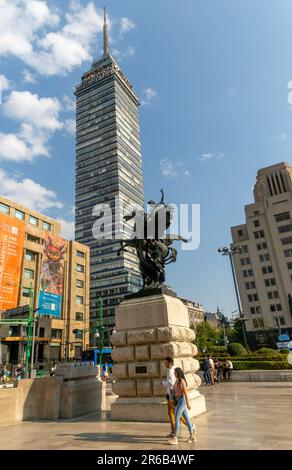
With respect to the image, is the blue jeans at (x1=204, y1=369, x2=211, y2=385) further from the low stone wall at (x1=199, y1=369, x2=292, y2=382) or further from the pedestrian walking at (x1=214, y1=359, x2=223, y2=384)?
the low stone wall at (x1=199, y1=369, x2=292, y2=382)

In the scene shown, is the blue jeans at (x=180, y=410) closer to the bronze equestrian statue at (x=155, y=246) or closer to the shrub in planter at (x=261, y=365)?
the bronze equestrian statue at (x=155, y=246)

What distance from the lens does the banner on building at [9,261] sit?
39.6 meters

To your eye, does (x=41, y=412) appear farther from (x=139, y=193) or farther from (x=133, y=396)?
(x=139, y=193)

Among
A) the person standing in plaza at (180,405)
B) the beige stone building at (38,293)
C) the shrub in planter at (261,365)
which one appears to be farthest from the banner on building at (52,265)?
the person standing in plaza at (180,405)

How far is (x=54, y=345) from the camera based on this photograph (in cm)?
5206

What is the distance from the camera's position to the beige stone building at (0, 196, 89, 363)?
45.4 metres

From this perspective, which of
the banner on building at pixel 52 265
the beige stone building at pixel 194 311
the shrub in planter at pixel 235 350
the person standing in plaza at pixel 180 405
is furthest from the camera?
the beige stone building at pixel 194 311

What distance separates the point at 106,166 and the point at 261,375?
10148cm

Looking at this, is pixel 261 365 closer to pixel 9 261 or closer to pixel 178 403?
pixel 178 403

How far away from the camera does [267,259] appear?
68750mm

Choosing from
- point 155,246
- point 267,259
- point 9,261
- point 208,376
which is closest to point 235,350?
point 208,376

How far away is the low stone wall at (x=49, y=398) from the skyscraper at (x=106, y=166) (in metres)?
88.3
